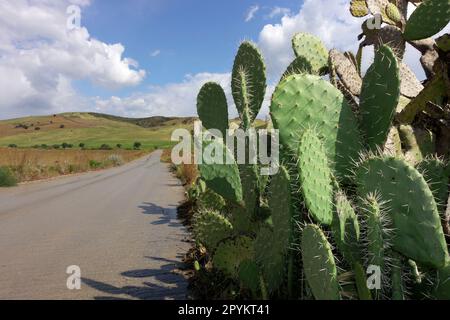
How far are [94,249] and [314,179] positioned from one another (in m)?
3.89

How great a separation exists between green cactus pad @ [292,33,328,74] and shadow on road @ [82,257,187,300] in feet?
7.43

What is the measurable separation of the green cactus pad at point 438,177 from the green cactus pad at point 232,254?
1.38 m

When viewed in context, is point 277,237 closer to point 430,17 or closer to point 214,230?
point 214,230

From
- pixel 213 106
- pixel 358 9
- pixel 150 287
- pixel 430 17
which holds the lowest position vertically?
pixel 150 287

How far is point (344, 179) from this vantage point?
288cm

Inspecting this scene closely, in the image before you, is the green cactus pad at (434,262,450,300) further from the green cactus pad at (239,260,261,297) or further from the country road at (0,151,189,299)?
the country road at (0,151,189,299)

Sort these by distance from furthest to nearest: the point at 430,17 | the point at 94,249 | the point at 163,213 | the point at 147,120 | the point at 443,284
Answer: the point at 147,120, the point at 163,213, the point at 94,249, the point at 430,17, the point at 443,284

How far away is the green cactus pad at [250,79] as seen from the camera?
12.6 ft

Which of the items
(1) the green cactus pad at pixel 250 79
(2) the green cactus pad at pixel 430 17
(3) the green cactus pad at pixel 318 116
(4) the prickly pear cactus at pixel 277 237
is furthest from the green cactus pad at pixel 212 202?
(2) the green cactus pad at pixel 430 17

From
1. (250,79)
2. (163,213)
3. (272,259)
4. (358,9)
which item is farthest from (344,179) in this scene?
(163,213)

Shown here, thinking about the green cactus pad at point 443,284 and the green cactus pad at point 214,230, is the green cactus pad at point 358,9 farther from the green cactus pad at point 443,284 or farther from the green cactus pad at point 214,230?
the green cactus pad at point 443,284
